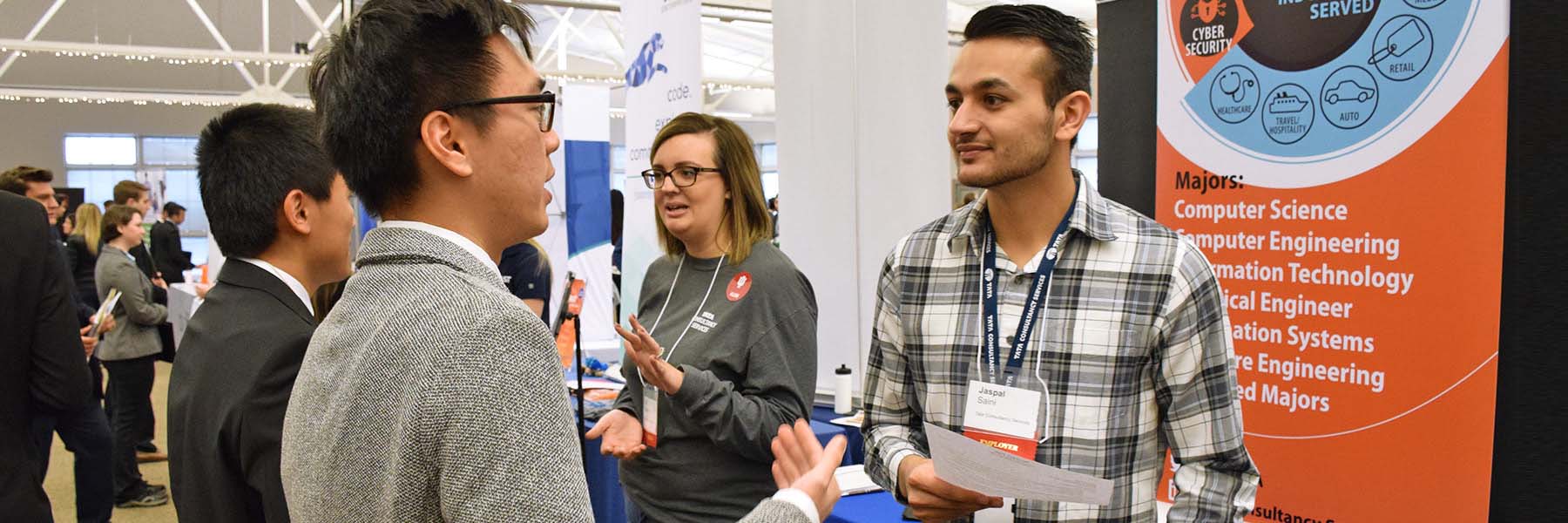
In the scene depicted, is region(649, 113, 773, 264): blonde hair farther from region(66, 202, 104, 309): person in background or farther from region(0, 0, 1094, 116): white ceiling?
region(0, 0, 1094, 116): white ceiling

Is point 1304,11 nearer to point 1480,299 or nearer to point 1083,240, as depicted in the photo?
point 1480,299

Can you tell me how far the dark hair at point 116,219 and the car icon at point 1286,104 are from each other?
259 inches

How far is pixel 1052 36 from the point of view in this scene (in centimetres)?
166

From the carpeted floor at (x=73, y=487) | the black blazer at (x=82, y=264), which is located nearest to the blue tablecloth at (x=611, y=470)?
the carpeted floor at (x=73, y=487)

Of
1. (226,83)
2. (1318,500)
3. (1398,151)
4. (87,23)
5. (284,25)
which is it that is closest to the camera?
(1398,151)

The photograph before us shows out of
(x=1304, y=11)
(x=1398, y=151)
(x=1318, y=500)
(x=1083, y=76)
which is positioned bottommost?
(x=1318, y=500)

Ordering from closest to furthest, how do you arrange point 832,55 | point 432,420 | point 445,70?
point 432,420
point 445,70
point 832,55

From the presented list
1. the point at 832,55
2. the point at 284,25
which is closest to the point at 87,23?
the point at 284,25

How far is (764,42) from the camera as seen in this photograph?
53.1ft

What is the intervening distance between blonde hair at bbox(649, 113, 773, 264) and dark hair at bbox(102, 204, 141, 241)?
532cm

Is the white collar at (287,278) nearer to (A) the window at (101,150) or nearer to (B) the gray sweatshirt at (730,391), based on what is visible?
(B) the gray sweatshirt at (730,391)

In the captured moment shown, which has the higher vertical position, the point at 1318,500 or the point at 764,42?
the point at 764,42

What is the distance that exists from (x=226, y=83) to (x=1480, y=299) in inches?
793

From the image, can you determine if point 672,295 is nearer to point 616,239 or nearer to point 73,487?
point 616,239
